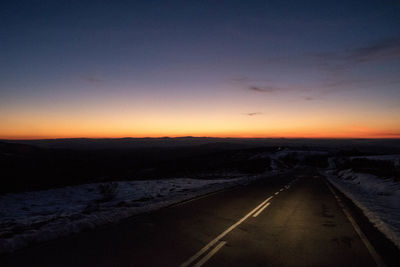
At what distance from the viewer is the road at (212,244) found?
5.53 meters

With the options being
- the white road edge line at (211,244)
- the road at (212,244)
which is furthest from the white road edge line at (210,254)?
the white road edge line at (211,244)

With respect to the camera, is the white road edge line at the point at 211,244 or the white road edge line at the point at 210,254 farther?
the white road edge line at the point at 211,244

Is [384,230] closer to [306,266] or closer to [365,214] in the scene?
[365,214]

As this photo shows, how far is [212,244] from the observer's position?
6715mm

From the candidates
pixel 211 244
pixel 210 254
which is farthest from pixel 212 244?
pixel 210 254

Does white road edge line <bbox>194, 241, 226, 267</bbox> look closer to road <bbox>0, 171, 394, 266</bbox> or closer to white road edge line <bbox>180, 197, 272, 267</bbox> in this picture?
road <bbox>0, 171, 394, 266</bbox>

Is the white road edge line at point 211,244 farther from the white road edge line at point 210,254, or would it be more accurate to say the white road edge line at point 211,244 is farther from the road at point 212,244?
the white road edge line at point 210,254

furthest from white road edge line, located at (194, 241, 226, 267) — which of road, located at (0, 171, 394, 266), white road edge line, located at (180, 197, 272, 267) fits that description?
white road edge line, located at (180, 197, 272, 267)

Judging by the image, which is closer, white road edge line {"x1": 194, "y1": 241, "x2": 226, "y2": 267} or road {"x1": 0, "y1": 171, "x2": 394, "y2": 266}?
white road edge line {"x1": 194, "y1": 241, "x2": 226, "y2": 267}

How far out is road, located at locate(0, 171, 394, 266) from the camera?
18.1ft

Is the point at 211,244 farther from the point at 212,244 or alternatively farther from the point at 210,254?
the point at 210,254

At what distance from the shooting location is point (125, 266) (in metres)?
5.20

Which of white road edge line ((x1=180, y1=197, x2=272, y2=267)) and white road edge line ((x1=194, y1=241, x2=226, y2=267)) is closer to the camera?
white road edge line ((x1=194, y1=241, x2=226, y2=267))

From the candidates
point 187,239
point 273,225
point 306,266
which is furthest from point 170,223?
point 306,266
